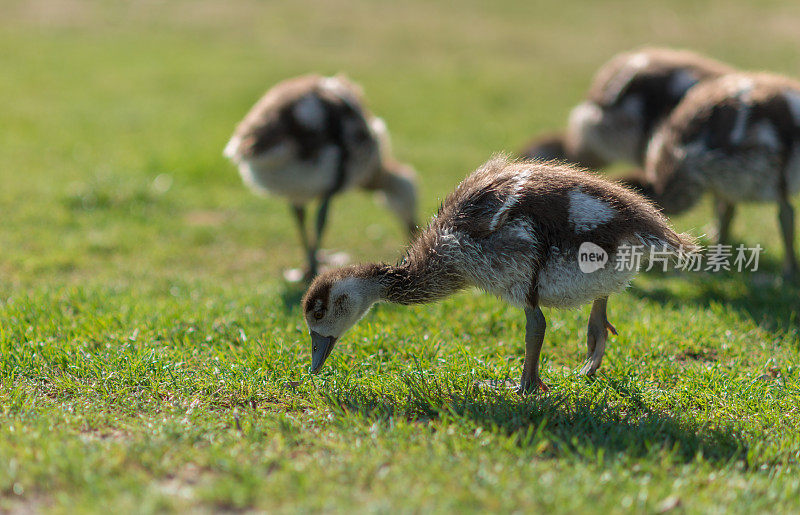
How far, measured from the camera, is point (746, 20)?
25.3m

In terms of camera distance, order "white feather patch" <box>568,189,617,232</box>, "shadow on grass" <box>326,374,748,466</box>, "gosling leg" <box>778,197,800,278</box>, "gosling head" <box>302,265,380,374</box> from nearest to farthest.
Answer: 1. "shadow on grass" <box>326,374,748,466</box>
2. "white feather patch" <box>568,189,617,232</box>
3. "gosling head" <box>302,265,380,374</box>
4. "gosling leg" <box>778,197,800,278</box>

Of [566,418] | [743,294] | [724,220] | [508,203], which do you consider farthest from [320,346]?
[724,220]

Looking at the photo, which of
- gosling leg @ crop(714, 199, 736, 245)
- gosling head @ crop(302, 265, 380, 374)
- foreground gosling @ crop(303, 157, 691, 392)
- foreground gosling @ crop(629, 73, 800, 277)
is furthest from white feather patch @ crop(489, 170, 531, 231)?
gosling leg @ crop(714, 199, 736, 245)

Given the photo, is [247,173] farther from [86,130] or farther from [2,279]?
[86,130]

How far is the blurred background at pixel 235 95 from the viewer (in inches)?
365

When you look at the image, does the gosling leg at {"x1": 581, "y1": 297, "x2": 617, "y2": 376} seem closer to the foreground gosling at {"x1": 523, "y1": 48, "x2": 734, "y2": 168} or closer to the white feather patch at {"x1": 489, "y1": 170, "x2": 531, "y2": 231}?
the white feather patch at {"x1": 489, "y1": 170, "x2": 531, "y2": 231}

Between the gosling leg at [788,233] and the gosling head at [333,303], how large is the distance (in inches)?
191

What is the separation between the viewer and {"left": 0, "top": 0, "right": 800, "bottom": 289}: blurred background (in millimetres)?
9273

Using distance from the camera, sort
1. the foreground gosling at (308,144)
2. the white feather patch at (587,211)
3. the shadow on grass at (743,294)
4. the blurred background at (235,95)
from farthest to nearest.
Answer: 1. the blurred background at (235,95)
2. the foreground gosling at (308,144)
3. the shadow on grass at (743,294)
4. the white feather patch at (587,211)

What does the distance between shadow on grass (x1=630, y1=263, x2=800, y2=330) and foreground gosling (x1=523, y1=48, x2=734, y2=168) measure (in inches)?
97.2

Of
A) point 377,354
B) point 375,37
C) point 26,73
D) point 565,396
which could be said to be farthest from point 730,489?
point 375,37

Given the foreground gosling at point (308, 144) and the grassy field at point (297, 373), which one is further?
the foreground gosling at point (308, 144)

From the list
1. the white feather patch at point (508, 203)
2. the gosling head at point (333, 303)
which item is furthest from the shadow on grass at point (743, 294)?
the gosling head at point (333, 303)

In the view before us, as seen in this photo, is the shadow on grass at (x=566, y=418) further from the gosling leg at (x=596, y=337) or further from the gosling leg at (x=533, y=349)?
the gosling leg at (x=596, y=337)
